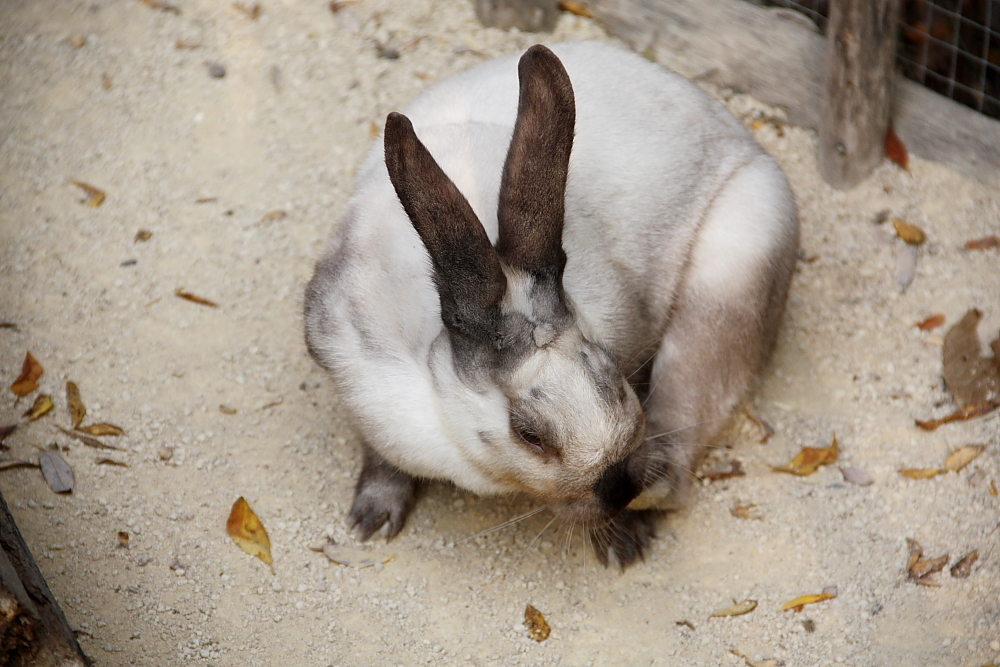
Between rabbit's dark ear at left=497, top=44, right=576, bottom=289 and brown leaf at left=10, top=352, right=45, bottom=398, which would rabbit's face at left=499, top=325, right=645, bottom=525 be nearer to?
rabbit's dark ear at left=497, top=44, right=576, bottom=289

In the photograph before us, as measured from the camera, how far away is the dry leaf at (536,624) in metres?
3.59

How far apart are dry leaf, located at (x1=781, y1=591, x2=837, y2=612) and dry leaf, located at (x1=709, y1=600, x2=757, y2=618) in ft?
0.37

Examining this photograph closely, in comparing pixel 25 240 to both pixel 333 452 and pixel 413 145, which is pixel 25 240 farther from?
pixel 413 145

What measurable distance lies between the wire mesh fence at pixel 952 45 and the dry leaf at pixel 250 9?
2812 millimetres

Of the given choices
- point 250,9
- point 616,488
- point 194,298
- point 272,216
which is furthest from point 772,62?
point 194,298

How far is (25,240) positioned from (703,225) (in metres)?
3.08

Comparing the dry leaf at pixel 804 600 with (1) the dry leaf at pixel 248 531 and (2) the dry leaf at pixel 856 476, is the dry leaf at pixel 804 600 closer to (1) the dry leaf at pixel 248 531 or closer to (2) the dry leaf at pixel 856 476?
(2) the dry leaf at pixel 856 476

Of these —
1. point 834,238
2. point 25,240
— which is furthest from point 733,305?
point 25,240

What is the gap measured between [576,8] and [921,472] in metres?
3.15

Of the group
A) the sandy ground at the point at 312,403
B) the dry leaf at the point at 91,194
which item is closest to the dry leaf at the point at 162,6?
the sandy ground at the point at 312,403

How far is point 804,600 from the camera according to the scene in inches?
146

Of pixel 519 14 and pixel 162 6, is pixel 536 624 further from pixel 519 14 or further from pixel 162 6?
pixel 162 6

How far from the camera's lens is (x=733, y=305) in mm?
4000

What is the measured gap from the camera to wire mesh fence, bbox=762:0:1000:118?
5234 mm
